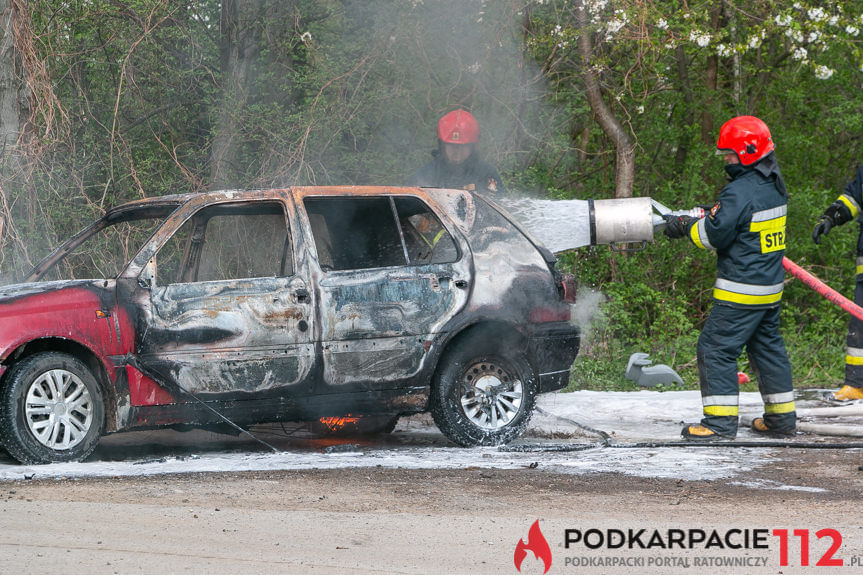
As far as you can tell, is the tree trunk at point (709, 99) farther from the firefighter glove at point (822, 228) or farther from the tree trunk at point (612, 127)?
the firefighter glove at point (822, 228)

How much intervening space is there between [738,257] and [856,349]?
2264 millimetres

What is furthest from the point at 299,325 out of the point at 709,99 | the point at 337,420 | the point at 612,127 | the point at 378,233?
the point at 709,99

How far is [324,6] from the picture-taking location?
10.8 m

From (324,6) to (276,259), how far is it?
4708 mm

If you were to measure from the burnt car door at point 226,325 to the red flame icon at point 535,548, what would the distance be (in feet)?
7.32

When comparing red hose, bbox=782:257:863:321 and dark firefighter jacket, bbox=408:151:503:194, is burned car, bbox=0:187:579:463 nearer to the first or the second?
dark firefighter jacket, bbox=408:151:503:194

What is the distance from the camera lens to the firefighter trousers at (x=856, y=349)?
8492 mm

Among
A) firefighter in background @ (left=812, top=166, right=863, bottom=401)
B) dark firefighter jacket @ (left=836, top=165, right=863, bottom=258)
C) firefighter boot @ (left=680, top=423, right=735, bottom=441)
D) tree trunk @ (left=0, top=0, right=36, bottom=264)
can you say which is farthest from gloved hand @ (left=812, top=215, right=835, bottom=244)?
tree trunk @ (left=0, top=0, right=36, bottom=264)

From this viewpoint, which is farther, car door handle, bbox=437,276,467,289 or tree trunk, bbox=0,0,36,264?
tree trunk, bbox=0,0,36,264

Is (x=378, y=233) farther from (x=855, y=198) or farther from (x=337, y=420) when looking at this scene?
(x=855, y=198)

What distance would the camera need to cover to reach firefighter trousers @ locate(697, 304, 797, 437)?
6926mm

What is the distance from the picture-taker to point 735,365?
698cm

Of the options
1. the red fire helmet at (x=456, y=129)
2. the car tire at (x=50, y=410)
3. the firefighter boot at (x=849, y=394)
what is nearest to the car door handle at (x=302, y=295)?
the car tire at (x=50, y=410)

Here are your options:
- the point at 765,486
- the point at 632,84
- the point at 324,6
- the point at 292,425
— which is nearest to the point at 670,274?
the point at 632,84
